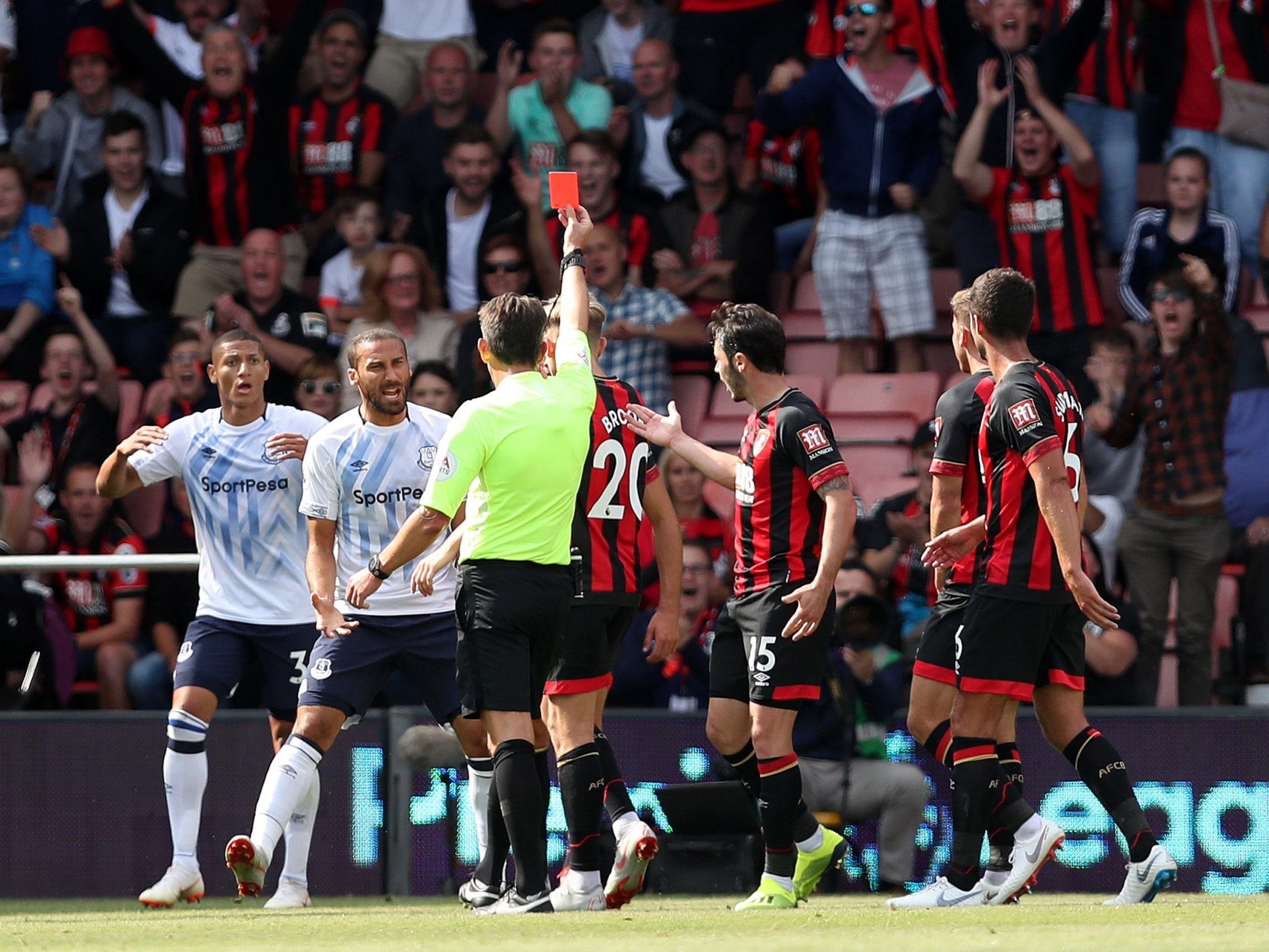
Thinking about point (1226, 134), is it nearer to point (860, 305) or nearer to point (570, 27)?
point (860, 305)

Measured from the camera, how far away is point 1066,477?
22.6 ft

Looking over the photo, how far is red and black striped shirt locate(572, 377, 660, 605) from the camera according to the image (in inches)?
302

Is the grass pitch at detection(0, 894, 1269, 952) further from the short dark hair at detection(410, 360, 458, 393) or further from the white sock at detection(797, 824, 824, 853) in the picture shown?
the short dark hair at detection(410, 360, 458, 393)

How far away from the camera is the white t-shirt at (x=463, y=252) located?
12859mm

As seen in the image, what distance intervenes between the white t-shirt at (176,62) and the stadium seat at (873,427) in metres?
5.21

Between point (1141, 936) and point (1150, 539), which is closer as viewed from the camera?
point (1141, 936)

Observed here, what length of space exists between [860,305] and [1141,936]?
289 inches

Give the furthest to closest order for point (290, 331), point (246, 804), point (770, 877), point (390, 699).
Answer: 1. point (290, 331)
2. point (390, 699)
3. point (246, 804)
4. point (770, 877)

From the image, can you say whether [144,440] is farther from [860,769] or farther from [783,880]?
[860,769]

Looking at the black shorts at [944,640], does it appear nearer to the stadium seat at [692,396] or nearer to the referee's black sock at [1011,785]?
the referee's black sock at [1011,785]

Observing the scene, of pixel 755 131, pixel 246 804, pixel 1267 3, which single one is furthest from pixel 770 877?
pixel 1267 3

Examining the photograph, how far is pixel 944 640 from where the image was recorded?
7254mm

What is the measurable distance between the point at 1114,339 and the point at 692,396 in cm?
284

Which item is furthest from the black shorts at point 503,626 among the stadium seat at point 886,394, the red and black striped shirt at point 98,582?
the stadium seat at point 886,394
